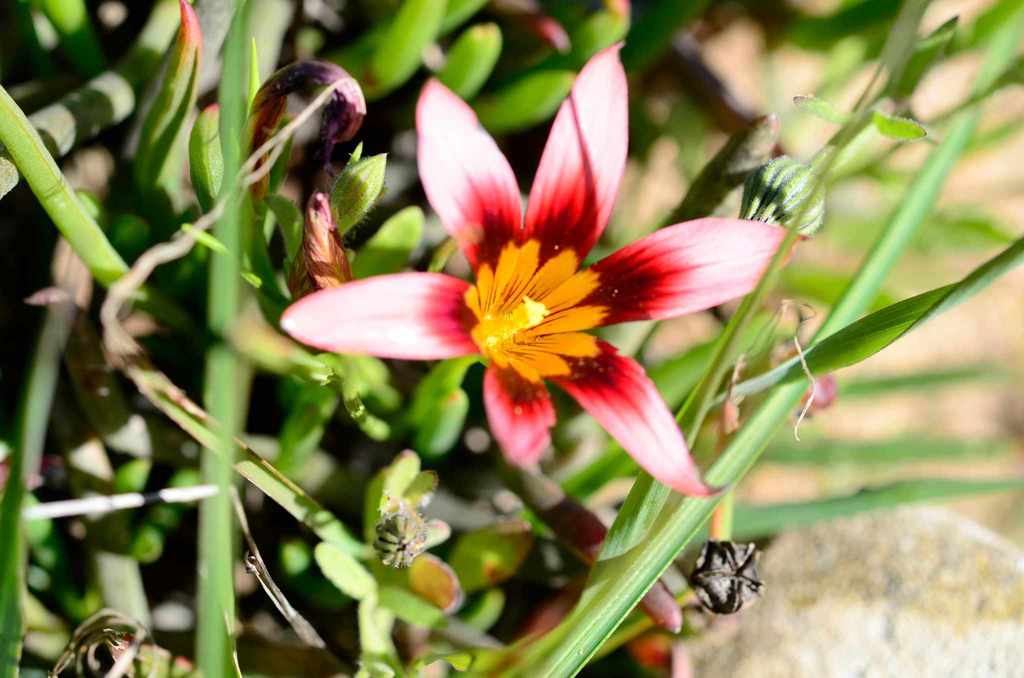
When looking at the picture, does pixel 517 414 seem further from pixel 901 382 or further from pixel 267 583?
pixel 901 382

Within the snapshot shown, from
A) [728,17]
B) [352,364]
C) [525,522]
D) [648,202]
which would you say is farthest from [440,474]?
[728,17]

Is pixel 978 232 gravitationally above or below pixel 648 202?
above

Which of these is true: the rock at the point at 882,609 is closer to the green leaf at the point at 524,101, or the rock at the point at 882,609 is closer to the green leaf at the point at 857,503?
the green leaf at the point at 857,503

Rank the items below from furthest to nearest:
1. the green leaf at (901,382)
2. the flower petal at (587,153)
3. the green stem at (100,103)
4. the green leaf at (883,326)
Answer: the green leaf at (901,382), the green stem at (100,103), the flower petal at (587,153), the green leaf at (883,326)

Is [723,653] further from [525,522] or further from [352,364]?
[352,364]

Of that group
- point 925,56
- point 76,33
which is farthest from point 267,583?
point 925,56

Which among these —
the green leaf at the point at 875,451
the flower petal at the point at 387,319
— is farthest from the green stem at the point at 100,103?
the green leaf at the point at 875,451
